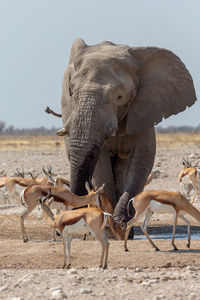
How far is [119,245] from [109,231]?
150cm

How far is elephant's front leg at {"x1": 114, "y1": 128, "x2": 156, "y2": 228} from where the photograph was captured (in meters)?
10.9

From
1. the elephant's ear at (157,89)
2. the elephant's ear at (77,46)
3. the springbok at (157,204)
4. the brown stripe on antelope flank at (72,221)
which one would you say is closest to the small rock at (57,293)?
the brown stripe on antelope flank at (72,221)

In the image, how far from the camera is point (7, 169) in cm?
2559

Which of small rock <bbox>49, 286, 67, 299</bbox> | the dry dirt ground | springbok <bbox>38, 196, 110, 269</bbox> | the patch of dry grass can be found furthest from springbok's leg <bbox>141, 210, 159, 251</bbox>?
the patch of dry grass

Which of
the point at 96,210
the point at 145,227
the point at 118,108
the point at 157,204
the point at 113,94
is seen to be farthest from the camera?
the point at 118,108

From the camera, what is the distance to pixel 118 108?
11195 mm

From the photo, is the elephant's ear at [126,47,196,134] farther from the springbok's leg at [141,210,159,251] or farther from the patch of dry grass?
the patch of dry grass

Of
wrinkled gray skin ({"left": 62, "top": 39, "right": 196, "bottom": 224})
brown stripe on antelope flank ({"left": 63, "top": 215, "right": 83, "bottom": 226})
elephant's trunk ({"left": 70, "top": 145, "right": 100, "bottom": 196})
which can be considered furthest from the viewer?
wrinkled gray skin ({"left": 62, "top": 39, "right": 196, "bottom": 224})

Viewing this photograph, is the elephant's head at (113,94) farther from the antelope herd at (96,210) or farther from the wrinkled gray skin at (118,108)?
the antelope herd at (96,210)

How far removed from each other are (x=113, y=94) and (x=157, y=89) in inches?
53.4

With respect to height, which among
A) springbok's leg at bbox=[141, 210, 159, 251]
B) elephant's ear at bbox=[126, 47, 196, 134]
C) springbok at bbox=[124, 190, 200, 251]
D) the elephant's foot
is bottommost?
the elephant's foot

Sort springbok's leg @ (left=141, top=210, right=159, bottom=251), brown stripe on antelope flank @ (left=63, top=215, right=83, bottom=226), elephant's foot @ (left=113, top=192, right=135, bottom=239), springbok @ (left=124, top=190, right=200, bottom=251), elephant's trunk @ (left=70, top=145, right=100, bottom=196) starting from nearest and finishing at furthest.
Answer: brown stripe on antelope flank @ (left=63, top=215, right=83, bottom=226) → springbok's leg @ (left=141, top=210, right=159, bottom=251) → springbok @ (left=124, top=190, right=200, bottom=251) → elephant's trunk @ (left=70, top=145, right=100, bottom=196) → elephant's foot @ (left=113, top=192, right=135, bottom=239)

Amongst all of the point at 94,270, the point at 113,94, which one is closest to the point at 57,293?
the point at 94,270

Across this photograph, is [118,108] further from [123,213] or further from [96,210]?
[96,210]
